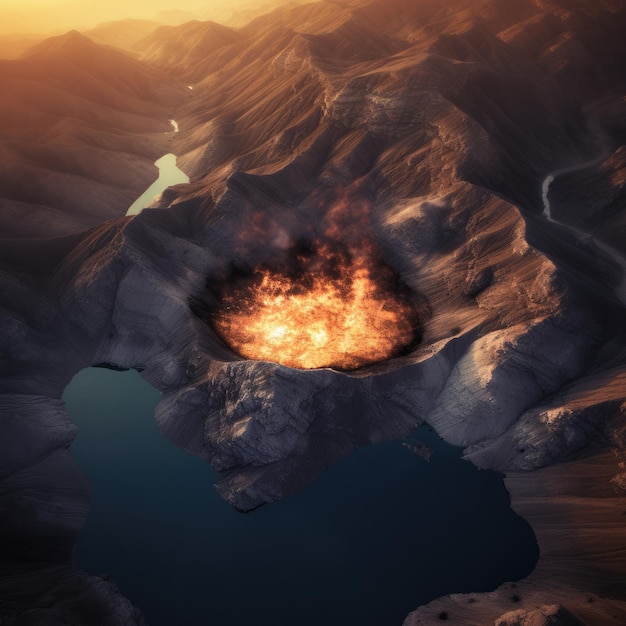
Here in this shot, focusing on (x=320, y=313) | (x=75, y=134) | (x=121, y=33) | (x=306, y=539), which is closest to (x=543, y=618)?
(x=306, y=539)

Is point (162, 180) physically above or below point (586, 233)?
above

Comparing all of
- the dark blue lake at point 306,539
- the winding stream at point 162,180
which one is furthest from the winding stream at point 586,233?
the winding stream at point 162,180

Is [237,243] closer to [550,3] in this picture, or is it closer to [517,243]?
[517,243]

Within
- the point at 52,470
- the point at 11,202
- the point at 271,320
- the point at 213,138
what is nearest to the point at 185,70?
the point at 213,138

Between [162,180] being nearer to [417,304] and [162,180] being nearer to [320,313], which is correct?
[320,313]

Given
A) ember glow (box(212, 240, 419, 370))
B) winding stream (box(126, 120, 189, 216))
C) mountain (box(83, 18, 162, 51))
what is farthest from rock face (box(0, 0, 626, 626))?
mountain (box(83, 18, 162, 51))

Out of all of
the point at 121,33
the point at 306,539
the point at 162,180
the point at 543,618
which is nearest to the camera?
the point at 543,618

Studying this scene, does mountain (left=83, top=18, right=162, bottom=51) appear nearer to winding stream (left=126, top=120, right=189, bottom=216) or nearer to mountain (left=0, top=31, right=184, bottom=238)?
mountain (left=0, top=31, right=184, bottom=238)
